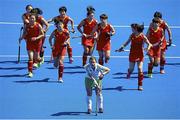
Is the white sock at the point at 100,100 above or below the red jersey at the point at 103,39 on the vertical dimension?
below

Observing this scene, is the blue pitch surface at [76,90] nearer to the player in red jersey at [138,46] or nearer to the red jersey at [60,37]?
the player in red jersey at [138,46]

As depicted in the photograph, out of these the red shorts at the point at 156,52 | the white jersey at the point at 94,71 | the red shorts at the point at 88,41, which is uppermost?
the red shorts at the point at 88,41

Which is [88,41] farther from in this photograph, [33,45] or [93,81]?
[93,81]

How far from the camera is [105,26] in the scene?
53.6 feet

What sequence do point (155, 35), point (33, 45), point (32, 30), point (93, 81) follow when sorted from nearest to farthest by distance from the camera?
point (93, 81)
point (32, 30)
point (33, 45)
point (155, 35)

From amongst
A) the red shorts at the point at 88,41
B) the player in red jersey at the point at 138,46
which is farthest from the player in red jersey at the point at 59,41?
the player in red jersey at the point at 138,46

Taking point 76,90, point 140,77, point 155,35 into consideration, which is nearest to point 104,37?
point 155,35

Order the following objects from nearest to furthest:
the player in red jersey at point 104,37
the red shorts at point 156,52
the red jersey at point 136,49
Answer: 1. the red jersey at point 136,49
2. the player in red jersey at point 104,37
3. the red shorts at point 156,52

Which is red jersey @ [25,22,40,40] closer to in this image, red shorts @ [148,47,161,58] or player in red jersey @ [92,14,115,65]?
player in red jersey @ [92,14,115,65]

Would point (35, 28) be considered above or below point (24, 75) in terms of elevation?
above

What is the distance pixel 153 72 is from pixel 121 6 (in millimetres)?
10034

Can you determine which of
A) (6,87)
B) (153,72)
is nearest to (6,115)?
Answer: (6,87)

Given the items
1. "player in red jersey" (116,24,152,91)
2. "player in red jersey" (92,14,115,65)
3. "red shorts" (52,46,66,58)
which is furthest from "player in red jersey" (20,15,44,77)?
"player in red jersey" (116,24,152,91)

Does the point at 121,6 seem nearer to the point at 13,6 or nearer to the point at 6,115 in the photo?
the point at 13,6
